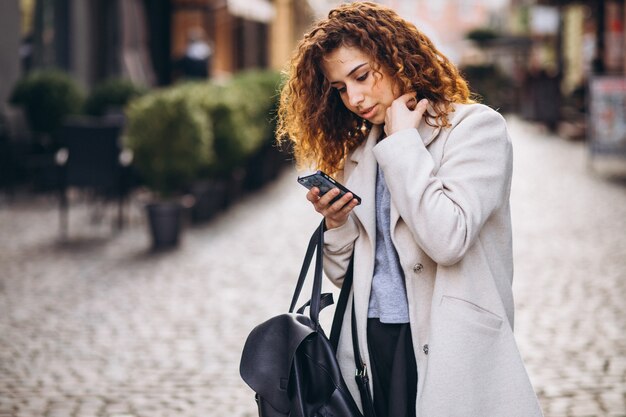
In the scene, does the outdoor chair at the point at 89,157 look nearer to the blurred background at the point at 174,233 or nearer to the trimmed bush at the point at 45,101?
the blurred background at the point at 174,233

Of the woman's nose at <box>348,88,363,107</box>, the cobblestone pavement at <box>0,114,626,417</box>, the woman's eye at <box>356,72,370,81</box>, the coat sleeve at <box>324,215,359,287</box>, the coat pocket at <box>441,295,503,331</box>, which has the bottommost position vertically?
the cobblestone pavement at <box>0,114,626,417</box>

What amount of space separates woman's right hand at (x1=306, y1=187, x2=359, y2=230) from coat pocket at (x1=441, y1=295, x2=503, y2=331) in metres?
0.31

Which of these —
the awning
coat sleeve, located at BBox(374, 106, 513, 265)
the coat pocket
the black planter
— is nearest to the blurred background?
the black planter

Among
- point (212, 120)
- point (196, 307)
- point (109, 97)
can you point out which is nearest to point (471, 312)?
point (196, 307)

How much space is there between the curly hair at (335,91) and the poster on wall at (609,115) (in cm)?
1359

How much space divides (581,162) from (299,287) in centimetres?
1602

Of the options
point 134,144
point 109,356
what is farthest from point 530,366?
point 134,144

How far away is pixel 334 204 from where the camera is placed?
2.42 metres

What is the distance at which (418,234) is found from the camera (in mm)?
2318

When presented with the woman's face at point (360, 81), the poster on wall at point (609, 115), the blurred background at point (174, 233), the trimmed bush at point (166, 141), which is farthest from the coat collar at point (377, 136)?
the poster on wall at point (609, 115)

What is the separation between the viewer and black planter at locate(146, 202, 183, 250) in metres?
9.57

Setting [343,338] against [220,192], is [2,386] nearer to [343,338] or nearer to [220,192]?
[343,338]

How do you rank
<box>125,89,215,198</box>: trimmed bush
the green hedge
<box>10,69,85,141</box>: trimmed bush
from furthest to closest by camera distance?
<box>10,69,85,141</box>: trimmed bush, the green hedge, <box>125,89,215,198</box>: trimmed bush

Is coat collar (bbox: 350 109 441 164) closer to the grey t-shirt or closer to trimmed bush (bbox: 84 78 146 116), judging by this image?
the grey t-shirt
